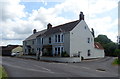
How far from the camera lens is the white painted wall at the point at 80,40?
4004 cm

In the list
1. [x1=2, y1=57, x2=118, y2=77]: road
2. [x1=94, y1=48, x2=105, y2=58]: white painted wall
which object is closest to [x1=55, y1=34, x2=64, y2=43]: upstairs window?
[x1=94, y1=48, x2=105, y2=58]: white painted wall

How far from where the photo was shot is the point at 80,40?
4184cm

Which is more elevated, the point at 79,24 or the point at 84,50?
the point at 79,24

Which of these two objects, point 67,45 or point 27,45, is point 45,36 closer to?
point 67,45

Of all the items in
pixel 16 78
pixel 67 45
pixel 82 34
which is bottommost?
pixel 16 78

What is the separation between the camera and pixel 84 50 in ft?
140

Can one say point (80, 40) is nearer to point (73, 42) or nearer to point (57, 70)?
point (73, 42)

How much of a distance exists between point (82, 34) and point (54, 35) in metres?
6.68

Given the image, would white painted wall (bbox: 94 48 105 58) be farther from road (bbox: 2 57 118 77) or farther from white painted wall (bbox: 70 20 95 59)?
road (bbox: 2 57 118 77)

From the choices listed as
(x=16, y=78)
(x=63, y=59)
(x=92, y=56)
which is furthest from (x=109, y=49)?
(x=16, y=78)

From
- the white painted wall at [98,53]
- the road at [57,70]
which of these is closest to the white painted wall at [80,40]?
the white painted wall at [98,53]

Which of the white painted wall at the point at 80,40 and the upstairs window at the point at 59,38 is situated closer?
the white painted wall at the point at 80,40

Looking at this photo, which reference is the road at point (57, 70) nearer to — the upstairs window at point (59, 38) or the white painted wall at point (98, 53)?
the upstairs window at point (59, 38)

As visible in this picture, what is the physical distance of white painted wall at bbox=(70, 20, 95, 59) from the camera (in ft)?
131
